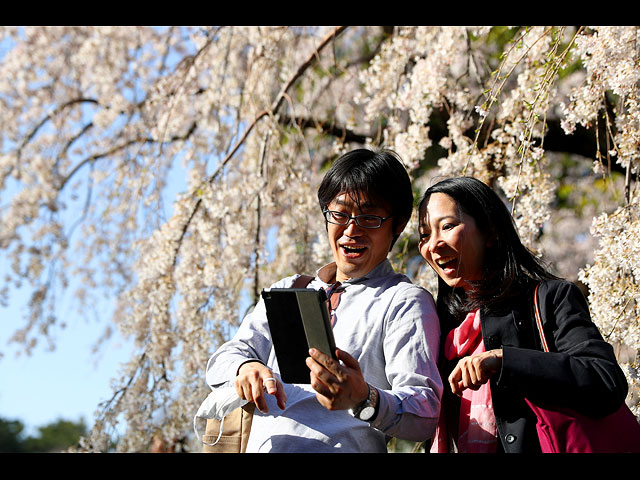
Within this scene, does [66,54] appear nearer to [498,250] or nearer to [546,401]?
[498,250]

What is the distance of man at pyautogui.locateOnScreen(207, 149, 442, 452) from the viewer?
1224 mm

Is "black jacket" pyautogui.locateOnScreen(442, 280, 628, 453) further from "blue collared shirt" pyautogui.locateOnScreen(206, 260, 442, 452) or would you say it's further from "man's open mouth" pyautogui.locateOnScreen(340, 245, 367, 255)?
"man's open mouth" pyautogui.locateOnScreen(340, 245, 367, 255)

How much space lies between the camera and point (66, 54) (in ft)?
18.3

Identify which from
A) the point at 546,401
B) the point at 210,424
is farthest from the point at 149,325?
the point at 546,401

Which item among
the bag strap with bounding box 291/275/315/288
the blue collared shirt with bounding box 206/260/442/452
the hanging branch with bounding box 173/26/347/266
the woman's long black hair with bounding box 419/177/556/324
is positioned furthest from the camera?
the hanging branch with bounding box 173/26/347/266

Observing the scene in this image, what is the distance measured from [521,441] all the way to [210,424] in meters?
0.71

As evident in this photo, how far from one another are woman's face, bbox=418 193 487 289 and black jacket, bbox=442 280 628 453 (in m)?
0.14

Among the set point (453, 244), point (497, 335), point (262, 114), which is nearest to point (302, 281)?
point (453, 244)

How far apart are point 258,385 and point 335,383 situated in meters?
0.25

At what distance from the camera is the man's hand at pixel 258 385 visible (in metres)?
1.33

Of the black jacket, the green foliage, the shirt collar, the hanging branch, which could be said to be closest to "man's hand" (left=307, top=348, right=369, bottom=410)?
the black jacket

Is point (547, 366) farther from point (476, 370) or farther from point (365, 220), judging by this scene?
point (365, 220)
